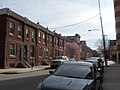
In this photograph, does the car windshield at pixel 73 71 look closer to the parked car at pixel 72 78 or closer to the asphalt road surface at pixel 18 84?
the parked car at pixel 72 78

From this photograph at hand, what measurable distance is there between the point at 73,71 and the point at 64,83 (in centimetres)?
152

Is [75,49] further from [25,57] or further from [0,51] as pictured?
[0,51]

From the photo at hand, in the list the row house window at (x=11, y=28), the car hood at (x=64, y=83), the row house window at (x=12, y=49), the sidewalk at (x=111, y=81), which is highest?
the row house window at (x=11, y=28)

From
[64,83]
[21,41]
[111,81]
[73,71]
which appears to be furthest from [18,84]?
[21,41]

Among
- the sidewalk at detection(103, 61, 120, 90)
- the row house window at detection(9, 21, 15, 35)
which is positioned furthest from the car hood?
the row house window at detection(9, 21, 15, 35)

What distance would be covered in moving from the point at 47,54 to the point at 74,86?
5143cm

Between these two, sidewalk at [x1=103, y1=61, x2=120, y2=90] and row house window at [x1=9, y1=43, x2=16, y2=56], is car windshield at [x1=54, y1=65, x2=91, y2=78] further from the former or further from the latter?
row house window at [x1=9, y1=43, x2=16, y2=56]

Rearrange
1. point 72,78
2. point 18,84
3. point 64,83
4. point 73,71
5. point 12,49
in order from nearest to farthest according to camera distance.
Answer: point 64,83 → point 72,78 → point 73,71 → point 18,84 → point 12,49

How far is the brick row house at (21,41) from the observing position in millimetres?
38312

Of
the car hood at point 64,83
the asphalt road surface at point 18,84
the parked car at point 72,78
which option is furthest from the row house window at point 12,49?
the car hood at point 64,83

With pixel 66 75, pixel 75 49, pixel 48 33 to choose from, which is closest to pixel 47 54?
pixel 48 33

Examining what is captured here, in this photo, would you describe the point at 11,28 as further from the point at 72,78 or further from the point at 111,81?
the point at 72,78

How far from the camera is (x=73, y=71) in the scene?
10.5m

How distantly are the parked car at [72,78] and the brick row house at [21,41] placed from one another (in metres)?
27.9
